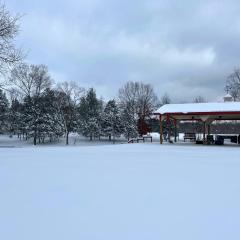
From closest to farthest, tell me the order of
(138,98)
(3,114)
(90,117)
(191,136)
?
(191,136), (3,114), (90,117), (138,98)

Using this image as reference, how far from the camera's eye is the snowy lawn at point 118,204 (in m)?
5.43

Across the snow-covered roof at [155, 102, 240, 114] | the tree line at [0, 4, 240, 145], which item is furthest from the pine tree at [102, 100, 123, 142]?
the snow-covered roof at [155, 102, 240, 114]

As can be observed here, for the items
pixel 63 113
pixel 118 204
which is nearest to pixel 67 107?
pixel 63 113

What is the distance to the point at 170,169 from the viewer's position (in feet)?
38.5

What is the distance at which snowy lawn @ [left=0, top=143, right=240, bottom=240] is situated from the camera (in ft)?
17.8

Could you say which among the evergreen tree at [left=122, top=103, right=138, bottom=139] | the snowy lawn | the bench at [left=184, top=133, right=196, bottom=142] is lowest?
the snowy lawn

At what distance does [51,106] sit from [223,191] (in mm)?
44750

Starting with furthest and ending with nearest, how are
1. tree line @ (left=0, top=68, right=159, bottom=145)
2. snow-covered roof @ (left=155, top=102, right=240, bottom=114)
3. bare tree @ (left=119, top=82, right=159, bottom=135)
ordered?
bare tree @ (left=119, top=82, right=159, bottom=135)
tree line @ (left=0, top=68, right=159, bottom=145)
snow-covered roof @ (left=155, top=102, right=240, bottom=114)

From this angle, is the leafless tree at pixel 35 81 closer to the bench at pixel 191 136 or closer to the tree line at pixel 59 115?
the tree line at pixel 59 115

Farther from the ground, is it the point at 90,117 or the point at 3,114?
the point at 3,114

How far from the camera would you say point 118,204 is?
22.8ft

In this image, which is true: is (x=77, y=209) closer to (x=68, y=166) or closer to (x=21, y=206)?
(x=21, y=206)

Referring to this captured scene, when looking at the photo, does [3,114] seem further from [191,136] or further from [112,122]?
[191,136]

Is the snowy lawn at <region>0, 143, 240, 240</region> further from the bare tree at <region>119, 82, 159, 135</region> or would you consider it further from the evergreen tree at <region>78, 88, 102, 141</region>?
the bare tree at <region>119, 82, 159, 135</region>
